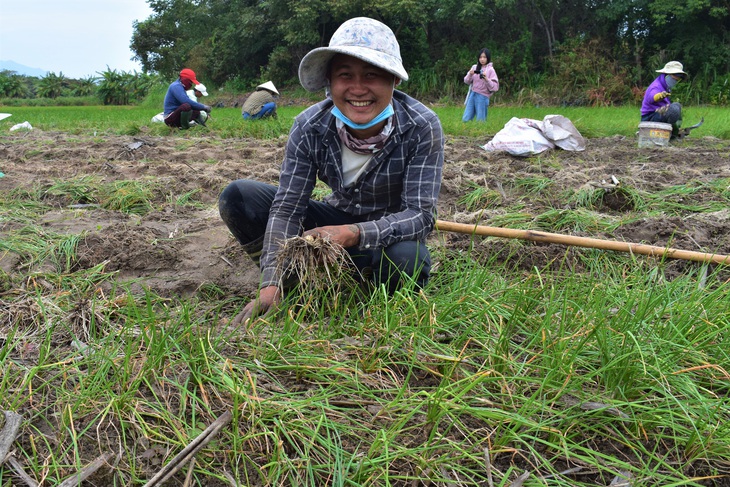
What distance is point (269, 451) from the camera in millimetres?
1429

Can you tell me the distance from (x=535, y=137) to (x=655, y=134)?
1.82m

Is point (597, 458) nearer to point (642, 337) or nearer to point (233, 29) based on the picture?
point (642, 337)

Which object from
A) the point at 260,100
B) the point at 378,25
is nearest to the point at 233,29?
the point at 260,100

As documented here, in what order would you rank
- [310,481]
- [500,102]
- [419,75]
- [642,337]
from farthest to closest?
1. [419,75]
2. [500,102]
3. [642,337]
4. [310,481]

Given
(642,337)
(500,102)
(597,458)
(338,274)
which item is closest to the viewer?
(597,458)

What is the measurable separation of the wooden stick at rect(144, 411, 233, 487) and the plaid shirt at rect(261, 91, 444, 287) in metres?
0.78

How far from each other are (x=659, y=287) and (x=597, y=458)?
0.94 metres

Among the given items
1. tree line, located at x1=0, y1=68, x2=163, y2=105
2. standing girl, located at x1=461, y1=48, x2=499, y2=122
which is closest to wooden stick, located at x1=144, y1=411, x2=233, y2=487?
standing girl, located at x1=461, y1=48, x2=499, y2=122

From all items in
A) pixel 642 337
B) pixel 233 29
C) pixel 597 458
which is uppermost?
pixel 233 29

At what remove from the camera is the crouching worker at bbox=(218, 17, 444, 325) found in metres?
2.12

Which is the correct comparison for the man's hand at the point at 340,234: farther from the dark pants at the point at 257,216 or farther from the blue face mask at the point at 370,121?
the blue face mask at the point at 370,121

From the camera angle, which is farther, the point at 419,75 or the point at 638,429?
the point at 419,75

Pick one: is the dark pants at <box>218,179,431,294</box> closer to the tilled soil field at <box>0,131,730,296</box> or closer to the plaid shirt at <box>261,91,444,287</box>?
the plaid shirt at <box>261,91,444,287</box>

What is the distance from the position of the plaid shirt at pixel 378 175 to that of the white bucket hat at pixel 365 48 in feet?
0.76
